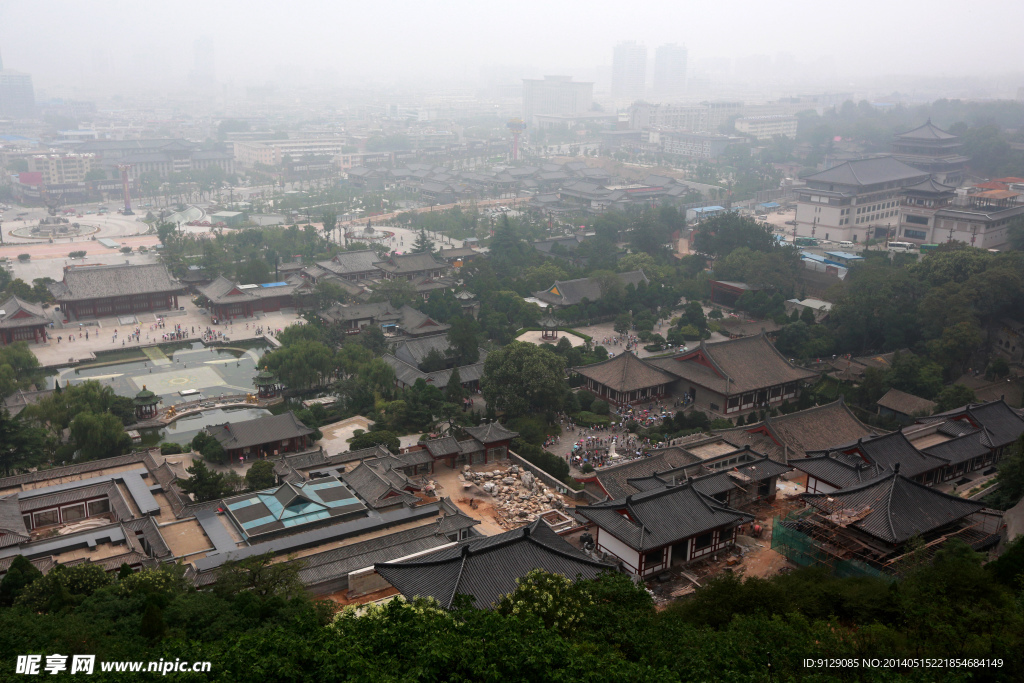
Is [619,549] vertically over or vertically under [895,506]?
under

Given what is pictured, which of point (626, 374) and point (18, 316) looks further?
point (18, 316)

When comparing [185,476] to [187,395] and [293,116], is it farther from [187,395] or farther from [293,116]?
[293,116]

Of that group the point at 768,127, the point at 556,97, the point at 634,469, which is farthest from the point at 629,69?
the point at 634,469

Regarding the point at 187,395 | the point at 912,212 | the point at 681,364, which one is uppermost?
the point at 912,212

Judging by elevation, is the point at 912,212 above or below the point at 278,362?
above

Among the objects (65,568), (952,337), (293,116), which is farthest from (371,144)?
(65,568)

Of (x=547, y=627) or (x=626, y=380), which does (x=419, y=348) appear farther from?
(x=547, y=627)
